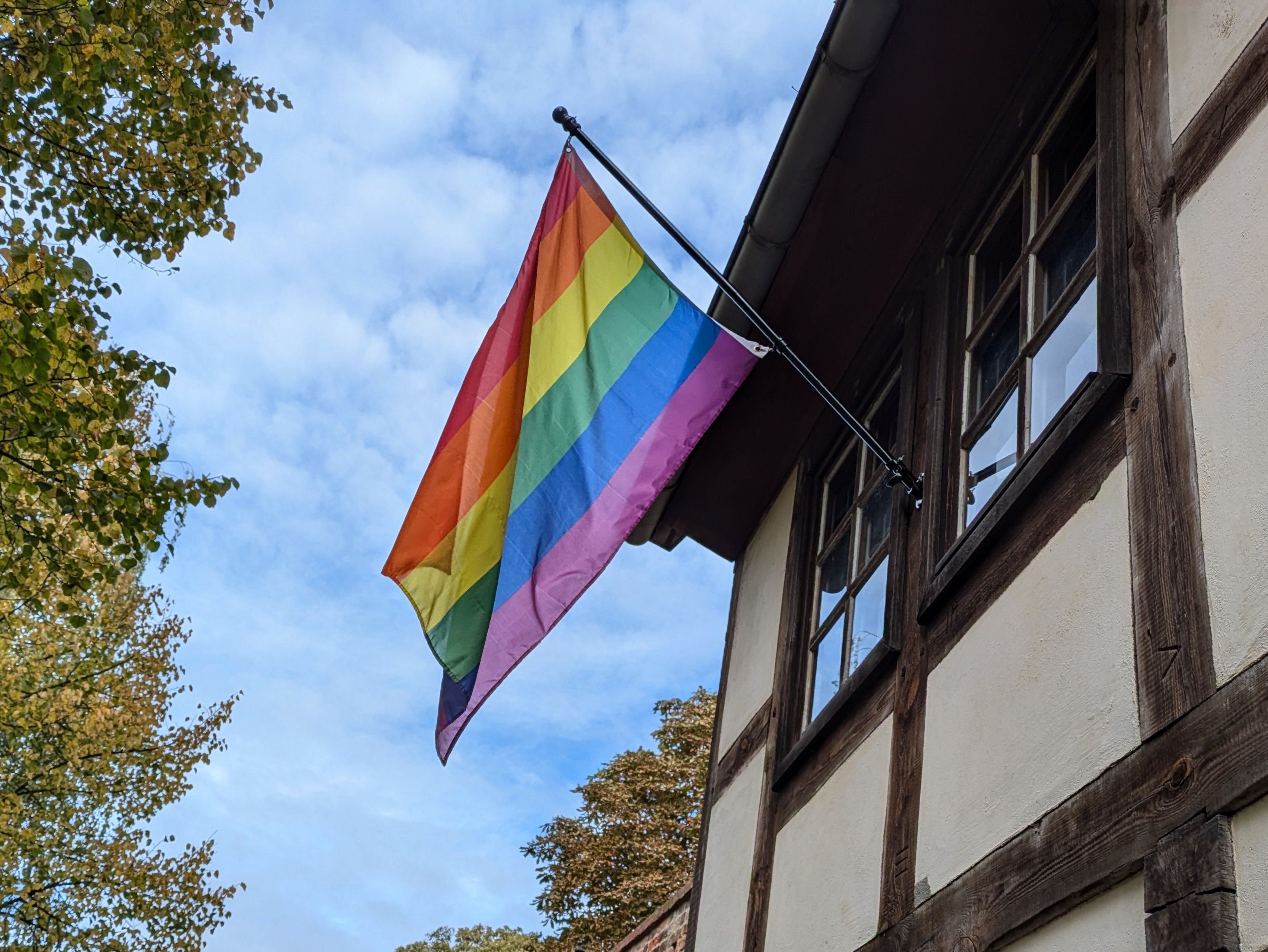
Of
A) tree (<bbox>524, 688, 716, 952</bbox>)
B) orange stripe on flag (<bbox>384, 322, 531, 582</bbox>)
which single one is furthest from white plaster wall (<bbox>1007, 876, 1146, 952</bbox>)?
tree (<bbox>524, 688, 716, 952</bbox>)

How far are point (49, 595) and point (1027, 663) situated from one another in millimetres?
6114

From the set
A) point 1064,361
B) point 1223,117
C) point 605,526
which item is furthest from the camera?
point 605,526

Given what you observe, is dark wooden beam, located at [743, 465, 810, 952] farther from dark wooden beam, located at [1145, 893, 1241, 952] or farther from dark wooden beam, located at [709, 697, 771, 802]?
dark wooden beam, located at [1145, 893, 1241, 952]

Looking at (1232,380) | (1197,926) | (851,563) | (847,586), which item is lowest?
(1197,926)

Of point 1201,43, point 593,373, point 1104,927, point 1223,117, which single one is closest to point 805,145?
point 593,373

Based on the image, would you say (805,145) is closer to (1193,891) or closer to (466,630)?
(466,630)

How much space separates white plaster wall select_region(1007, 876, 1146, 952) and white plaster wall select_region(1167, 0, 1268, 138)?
6.49 feet

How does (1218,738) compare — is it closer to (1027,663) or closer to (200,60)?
(1027,663)

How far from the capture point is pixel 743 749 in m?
6.40

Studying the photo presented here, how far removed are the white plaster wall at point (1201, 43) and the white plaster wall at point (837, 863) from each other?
219cm

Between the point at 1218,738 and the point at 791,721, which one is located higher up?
the point at 791,721

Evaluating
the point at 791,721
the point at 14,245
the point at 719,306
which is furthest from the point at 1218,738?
the point at 14,245

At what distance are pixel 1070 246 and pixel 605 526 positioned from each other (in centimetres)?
191

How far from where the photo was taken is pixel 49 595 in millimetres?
A: 7512
